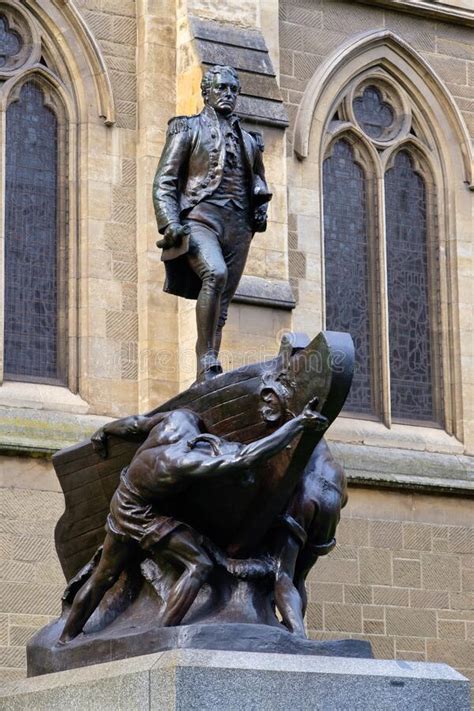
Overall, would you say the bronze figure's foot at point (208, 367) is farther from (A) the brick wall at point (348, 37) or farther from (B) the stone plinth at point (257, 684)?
(A) the brick wall at point (348, 37)

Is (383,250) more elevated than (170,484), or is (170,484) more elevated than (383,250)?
(383,250)

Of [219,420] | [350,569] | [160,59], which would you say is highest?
[160,59]

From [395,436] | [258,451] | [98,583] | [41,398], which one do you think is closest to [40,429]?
[41,398]

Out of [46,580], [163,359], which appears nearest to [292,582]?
[46,580]

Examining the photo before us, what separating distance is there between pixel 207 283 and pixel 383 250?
7.68 m

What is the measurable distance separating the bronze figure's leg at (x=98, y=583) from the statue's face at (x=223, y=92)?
8.49 feet

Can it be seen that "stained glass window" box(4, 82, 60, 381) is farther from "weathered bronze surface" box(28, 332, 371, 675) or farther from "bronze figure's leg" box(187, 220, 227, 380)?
"weathered bronze surface" box(28, 332, 371, 675)

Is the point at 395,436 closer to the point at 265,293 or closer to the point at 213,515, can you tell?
the point at 265,293

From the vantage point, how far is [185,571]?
8742 millimetres

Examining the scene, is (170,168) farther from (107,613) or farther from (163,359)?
(163,359)

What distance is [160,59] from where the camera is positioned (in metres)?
16.2

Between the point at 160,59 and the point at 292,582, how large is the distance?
8.17 m

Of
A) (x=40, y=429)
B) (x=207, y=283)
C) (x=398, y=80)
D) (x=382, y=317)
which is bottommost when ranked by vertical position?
(x=40, y=429)

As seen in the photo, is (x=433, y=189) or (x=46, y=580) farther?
(x=433, y=189)
